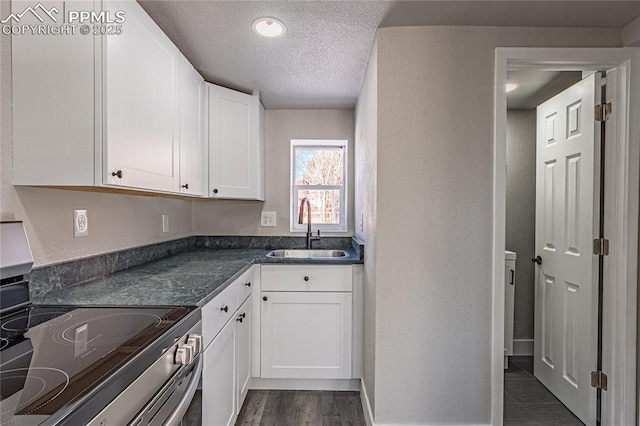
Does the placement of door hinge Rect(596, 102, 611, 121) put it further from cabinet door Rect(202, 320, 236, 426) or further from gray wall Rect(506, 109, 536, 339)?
cabinet door Rect(202, 320, 236, 426)

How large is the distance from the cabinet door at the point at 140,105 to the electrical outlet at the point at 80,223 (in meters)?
0.32

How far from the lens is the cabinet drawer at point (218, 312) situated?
128cm

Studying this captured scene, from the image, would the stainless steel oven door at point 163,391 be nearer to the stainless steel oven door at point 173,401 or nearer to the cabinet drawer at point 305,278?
the stainless steel oven door at point 173,401

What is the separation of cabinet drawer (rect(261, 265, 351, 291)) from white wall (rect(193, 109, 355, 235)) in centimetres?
74

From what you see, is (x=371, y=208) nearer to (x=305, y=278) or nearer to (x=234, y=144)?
(x=305, y=278)

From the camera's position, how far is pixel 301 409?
6.91 feet

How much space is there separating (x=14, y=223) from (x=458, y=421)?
2030 mm

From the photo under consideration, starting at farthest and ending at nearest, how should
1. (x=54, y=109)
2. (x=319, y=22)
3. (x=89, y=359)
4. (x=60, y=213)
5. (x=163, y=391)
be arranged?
1. (x=319, y=22)
2. (x=60, y=213)
3. (x=54, y=109)
4. (x=163, y=391)
5. (x=89, y=359)

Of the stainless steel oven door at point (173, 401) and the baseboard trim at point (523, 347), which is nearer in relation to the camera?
the stainless steel oven door at point (173, 401)

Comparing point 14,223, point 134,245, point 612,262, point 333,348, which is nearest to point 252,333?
point 333,348

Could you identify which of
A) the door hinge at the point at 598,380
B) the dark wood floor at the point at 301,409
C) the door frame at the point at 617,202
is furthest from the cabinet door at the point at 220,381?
the door hinge at the point at 598,380

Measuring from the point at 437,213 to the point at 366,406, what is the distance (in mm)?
1187

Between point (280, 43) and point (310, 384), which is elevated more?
point (280, 43)

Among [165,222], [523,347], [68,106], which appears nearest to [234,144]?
[165,222]
